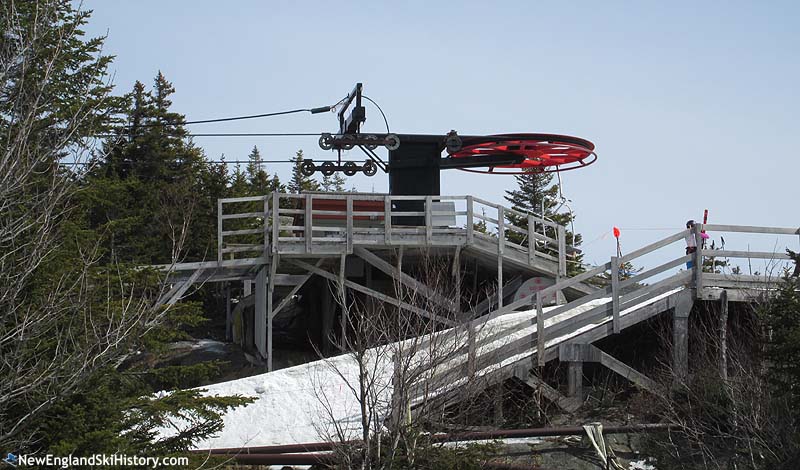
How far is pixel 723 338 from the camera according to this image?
1725 centimetres

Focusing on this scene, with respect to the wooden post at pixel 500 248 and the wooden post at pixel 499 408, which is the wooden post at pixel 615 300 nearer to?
the wooden post at pixel 499 408

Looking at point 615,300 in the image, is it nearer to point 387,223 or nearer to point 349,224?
point 387,223

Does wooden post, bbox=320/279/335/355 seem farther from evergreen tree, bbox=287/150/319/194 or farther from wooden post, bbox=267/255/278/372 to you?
evergreen tree, bbox=287/150/319/194

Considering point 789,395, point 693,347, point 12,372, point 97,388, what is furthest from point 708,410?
point 12,372

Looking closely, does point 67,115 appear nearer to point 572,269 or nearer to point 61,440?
point 61,440

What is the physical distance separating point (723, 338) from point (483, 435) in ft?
15.1

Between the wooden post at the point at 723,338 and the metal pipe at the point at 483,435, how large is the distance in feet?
4.16

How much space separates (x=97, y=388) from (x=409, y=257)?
566 inches

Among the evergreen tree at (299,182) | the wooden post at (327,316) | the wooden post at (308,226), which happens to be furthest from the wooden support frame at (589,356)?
the evergreen tree at (299,182)

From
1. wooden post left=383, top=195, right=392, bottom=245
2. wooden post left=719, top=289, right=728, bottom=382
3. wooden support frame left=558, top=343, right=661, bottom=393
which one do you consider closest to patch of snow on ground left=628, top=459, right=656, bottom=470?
wooden post left=719, top=289, right=728, bottom=382

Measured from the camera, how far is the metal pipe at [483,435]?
14.3 m

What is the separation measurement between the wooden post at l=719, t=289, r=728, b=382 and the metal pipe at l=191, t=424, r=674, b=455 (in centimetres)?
127

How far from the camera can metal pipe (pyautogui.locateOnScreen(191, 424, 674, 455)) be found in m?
14.3

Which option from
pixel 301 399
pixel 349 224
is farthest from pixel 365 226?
pixel 301 399
